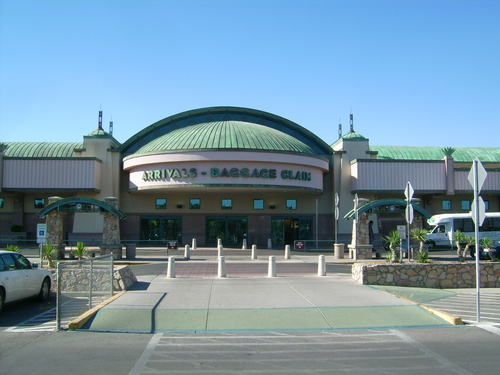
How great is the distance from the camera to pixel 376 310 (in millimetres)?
11805

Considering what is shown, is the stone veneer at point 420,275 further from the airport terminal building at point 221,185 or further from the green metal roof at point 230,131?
the green metal roof at point 230,131

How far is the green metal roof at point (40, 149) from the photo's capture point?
1805 inches

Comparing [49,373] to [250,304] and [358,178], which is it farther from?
[358,178]

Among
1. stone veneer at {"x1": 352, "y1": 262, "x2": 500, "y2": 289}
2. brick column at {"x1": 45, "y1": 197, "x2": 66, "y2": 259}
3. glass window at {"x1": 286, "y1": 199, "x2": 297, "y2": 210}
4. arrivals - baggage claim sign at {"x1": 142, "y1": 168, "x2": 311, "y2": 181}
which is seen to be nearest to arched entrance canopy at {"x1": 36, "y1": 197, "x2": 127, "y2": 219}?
brick column at {"x1": 45, "y1": 197, "x2": 66, "y2": 259}

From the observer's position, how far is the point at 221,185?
3669cm

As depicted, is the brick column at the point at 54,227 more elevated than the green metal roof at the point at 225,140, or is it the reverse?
the green metal roof at the point at 225,140

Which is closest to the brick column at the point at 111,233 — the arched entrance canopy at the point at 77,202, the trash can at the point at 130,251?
the arched entrance canopy at the point at 77,202

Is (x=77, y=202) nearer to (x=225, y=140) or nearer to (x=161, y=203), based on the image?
(x=225, y=140)

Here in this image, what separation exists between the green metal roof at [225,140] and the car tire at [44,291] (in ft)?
75.0

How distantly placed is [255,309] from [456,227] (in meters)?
28.5

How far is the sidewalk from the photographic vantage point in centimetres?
1067

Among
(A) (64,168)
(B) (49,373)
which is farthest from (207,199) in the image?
(B) (49,373)

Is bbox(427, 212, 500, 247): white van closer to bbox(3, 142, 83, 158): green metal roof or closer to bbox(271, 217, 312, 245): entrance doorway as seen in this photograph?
bbox(271, 217, 312, 245): entrance doorway

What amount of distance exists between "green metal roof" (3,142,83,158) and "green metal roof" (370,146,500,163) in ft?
102
